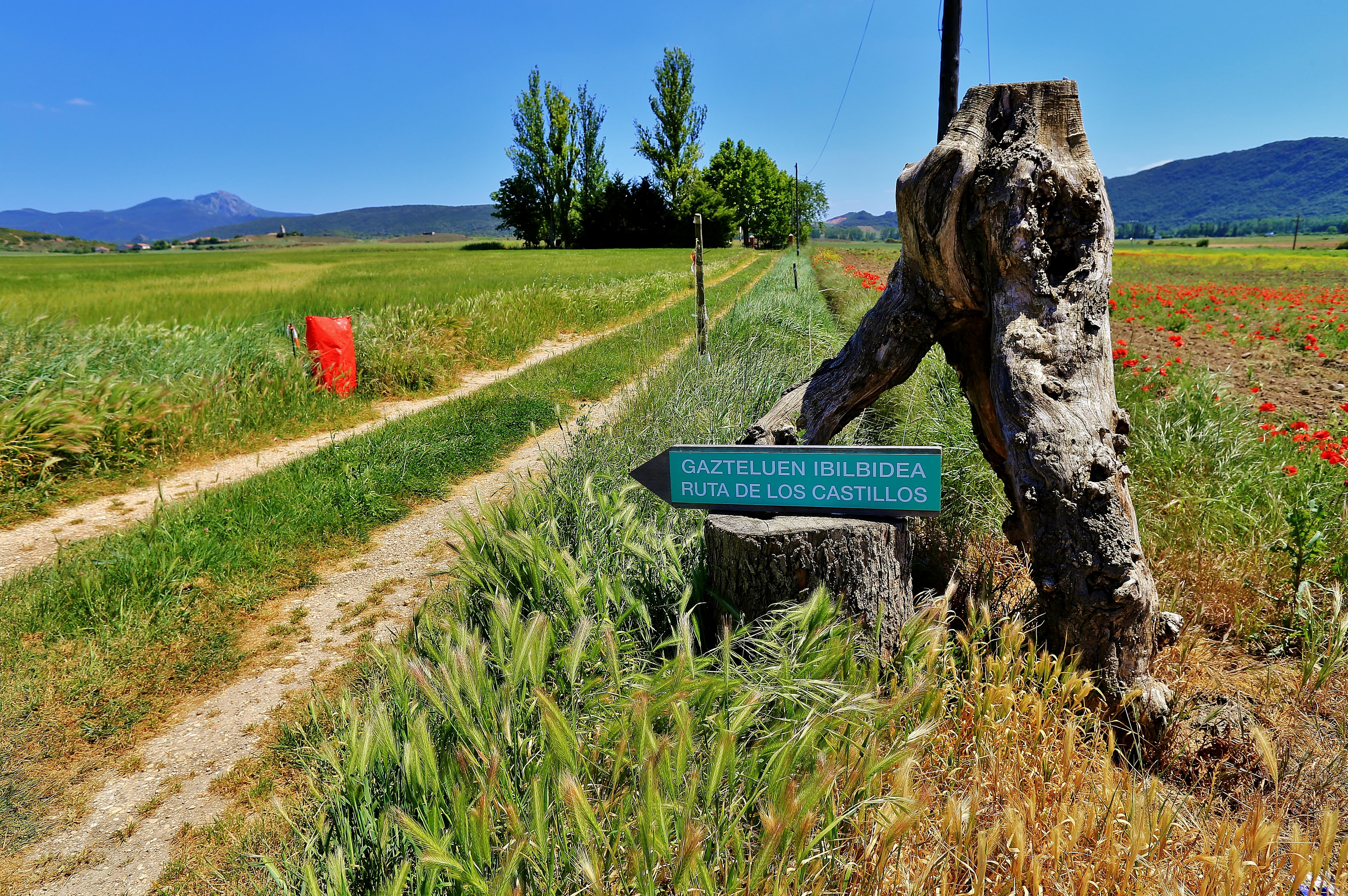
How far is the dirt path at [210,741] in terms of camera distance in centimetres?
222

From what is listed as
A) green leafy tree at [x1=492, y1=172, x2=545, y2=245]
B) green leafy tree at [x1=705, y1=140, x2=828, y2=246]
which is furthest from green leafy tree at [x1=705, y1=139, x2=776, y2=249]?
green leafy tree at [x1=492, y1=172, x2=545, y2=245]

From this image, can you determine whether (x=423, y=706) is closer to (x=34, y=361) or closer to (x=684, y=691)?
→ (x=684, y=691)

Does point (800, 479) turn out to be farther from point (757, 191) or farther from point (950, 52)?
point (757, 191)

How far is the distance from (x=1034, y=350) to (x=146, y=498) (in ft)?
20.3

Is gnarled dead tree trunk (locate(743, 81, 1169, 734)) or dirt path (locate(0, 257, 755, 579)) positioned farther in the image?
dirt path (locate(0, 257, 755, 579))

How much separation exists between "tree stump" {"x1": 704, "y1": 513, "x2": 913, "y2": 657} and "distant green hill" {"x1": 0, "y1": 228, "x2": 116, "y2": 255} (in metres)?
73.3

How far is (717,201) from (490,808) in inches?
2451

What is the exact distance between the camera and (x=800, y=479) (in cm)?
239

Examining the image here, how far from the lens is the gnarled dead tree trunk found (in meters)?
2.24

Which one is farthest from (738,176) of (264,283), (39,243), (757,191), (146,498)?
(39,243)

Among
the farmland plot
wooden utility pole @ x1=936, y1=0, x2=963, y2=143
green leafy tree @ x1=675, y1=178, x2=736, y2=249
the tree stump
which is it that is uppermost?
green leafy tree @ x1=675, y1=178, x2=736, y2=249

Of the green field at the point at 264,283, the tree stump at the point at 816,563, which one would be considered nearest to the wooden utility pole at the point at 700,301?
the tree stump at the point at 816,563

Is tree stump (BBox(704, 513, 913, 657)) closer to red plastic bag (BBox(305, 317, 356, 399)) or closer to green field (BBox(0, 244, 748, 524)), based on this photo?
green field (BBox(0, 244, 748, 524))

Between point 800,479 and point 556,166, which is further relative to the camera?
point 556,166
